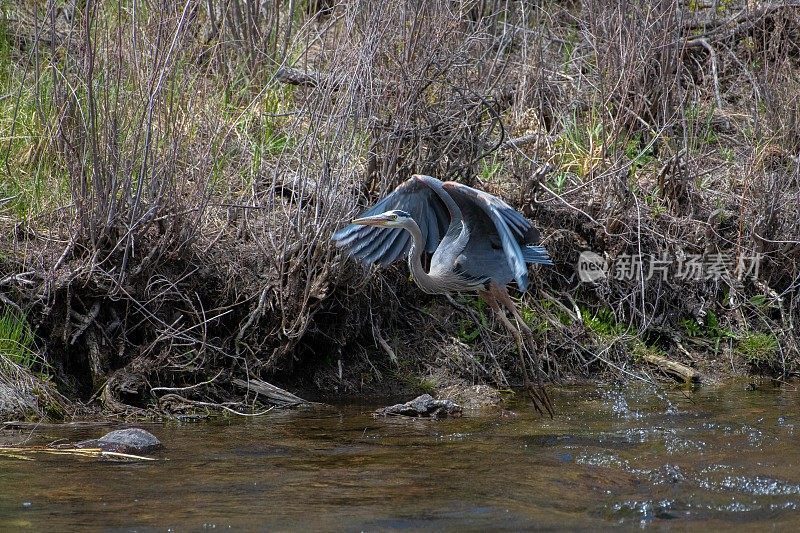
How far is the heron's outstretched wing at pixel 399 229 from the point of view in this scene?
6.32 meters

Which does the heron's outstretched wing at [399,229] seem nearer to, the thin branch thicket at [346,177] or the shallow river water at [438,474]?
the thin branch thicket at [346,177]

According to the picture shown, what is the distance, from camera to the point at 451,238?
6949 millimetres

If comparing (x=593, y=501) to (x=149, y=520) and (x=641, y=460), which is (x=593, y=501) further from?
(x=149, y=520)

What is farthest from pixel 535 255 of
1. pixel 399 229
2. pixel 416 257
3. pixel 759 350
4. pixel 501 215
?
pixel 759 350

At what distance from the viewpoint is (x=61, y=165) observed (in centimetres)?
659

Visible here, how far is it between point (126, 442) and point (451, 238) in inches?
101

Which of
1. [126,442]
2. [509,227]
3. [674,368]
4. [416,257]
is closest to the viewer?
[126,442]

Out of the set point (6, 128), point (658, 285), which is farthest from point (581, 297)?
point (6, 128)

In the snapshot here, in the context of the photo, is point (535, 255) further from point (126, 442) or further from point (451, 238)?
point (126, 442)

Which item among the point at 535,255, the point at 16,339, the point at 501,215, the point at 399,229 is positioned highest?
the point at 501,215

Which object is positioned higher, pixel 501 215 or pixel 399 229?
pixel 501 215

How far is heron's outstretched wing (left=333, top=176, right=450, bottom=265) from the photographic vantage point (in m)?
6.32

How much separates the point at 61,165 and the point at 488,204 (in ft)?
8.48

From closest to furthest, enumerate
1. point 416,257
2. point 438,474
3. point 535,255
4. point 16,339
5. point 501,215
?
point 438,474 → point 16,339 → point 501,215 → point 416,257 → point 535,255
